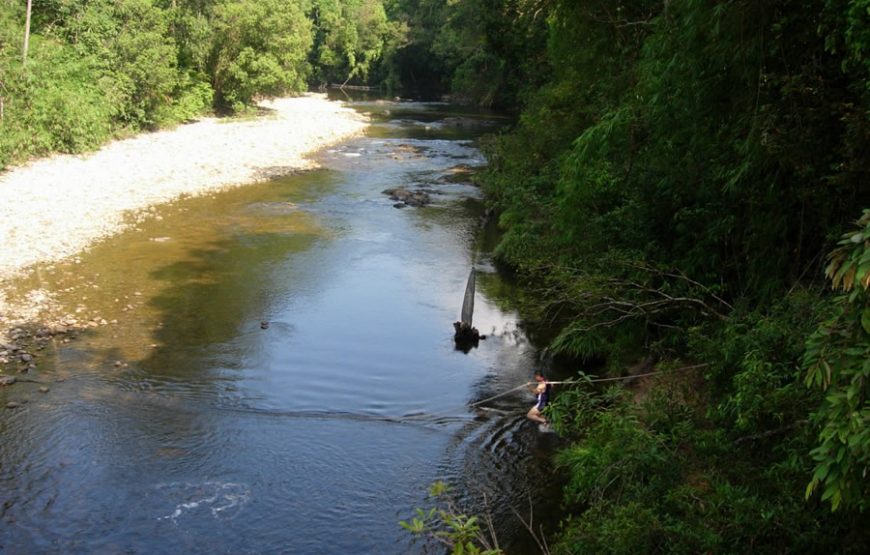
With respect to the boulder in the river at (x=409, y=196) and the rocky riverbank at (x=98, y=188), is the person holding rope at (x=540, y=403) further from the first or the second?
the boulder in the river at (x=409, y=196)

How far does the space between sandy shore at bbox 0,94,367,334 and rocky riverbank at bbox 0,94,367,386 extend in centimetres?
4

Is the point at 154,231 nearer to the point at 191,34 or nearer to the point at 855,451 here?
the point at 855,451

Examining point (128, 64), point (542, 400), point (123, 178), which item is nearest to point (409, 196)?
point (123, 178)

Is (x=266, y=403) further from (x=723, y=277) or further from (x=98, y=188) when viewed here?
(x=98, y=188)

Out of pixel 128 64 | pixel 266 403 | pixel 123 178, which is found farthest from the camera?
pixel 128 64

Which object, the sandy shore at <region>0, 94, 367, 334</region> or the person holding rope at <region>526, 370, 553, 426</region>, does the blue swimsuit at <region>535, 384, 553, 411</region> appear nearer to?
the person holding rope at <region>526, 370, 553, 426</region>

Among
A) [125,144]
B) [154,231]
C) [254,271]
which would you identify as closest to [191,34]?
[125,144]

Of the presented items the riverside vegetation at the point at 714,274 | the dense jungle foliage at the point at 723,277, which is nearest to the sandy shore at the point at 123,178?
the riverside vegetation at the point at 714,274

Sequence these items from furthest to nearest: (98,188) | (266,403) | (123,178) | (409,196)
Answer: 1. (409,196)
2. (123,178)
3. (98,188)
4. (266,403)

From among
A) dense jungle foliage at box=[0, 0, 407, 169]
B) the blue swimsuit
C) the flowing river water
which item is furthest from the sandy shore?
the blue swimsuit

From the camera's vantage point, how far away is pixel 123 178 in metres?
28.2

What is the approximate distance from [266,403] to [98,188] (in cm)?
1728

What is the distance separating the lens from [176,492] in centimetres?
962

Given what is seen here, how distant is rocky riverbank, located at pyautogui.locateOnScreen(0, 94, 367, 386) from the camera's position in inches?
590
